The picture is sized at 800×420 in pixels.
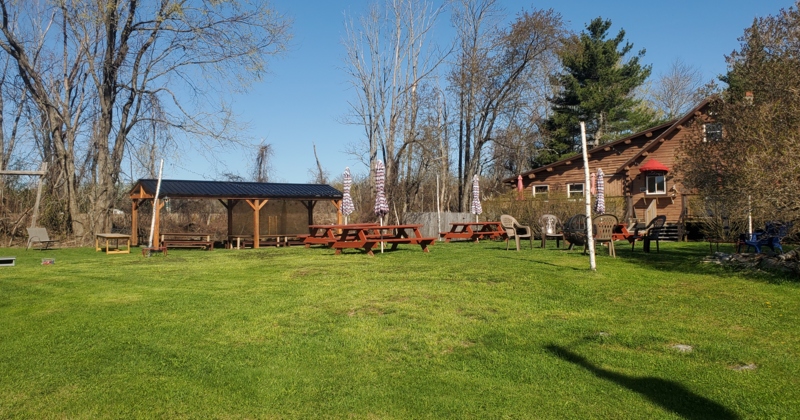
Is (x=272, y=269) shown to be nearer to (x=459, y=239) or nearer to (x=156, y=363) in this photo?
(x=156, y=363)

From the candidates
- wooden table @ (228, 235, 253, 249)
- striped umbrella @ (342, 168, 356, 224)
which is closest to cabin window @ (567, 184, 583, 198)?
striped umbrella @ (342, 168, 356, 224)

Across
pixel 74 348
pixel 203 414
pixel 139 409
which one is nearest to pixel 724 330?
pixel 203 414

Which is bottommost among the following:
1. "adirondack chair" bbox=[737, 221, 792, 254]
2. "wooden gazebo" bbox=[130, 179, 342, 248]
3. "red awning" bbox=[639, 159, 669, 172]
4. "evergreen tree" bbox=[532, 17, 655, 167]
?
"adirondack chair" bbox=[737, 221, 792, 254]

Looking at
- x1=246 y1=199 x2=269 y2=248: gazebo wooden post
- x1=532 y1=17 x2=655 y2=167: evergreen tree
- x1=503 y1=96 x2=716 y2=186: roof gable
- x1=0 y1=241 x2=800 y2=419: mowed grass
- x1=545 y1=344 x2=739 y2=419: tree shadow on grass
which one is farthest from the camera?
x1=532 y1=17 x2=655 y2=167: evergreen tree

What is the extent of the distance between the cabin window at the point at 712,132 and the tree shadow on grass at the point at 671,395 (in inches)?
323

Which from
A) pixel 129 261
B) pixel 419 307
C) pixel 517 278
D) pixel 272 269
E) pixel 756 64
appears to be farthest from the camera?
pixel 129 261

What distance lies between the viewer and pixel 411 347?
5.81 metres

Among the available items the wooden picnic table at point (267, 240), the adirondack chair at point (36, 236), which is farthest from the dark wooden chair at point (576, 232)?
the adirondack chair at point (36, 236)

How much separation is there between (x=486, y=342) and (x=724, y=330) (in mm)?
2389

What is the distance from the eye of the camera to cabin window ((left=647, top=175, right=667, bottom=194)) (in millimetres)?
27656

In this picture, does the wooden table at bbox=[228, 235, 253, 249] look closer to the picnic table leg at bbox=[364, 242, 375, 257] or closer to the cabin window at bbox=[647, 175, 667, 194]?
the picnic table leg at bbox=[364, 242, 375, 257]

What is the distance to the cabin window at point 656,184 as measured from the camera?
2766 cm

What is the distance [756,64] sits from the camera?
10.7 m

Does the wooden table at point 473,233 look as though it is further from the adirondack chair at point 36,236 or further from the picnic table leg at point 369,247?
the adirondack chair at point 36,236
